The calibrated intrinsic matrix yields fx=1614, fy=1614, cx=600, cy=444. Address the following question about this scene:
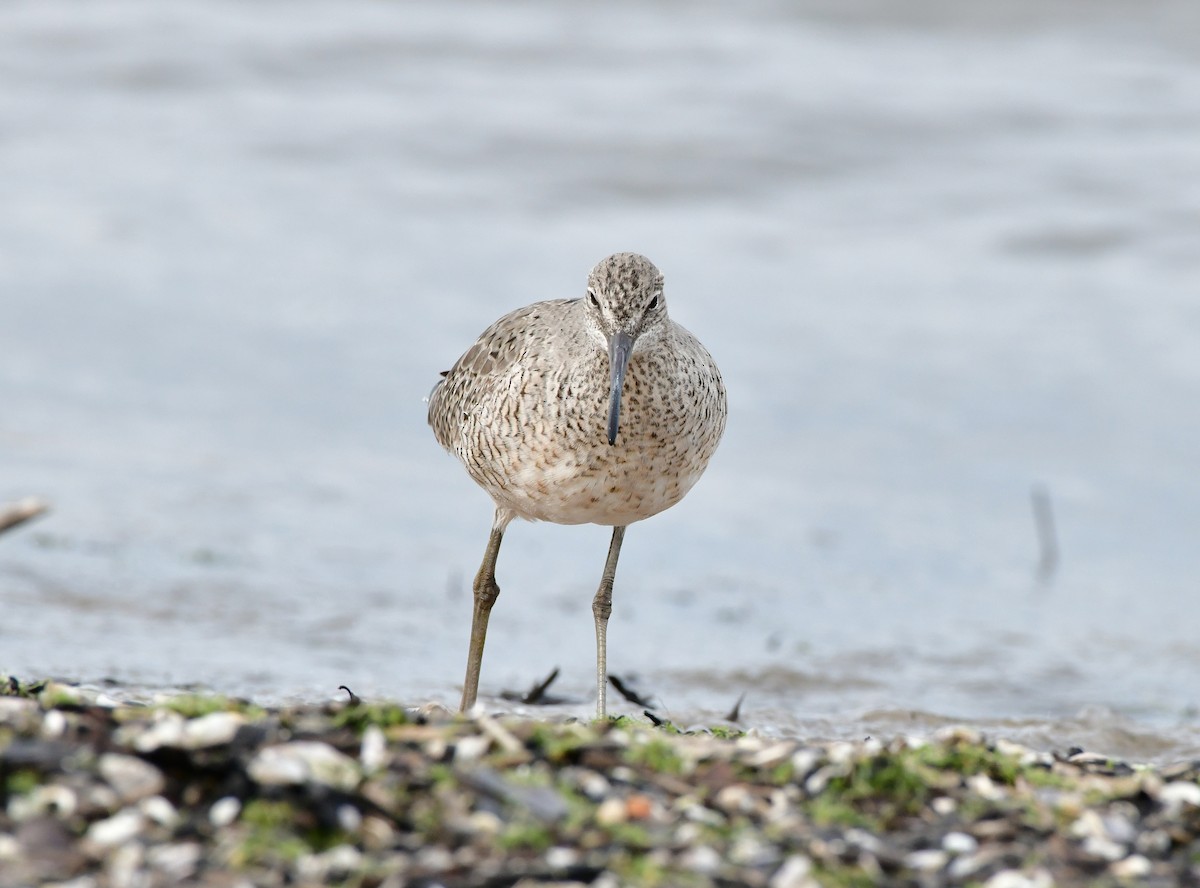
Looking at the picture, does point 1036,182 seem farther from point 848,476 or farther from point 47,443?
point 47,443

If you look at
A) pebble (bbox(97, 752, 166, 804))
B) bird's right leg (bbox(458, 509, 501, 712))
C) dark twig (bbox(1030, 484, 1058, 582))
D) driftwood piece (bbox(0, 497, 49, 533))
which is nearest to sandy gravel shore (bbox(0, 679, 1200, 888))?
pebble (bbox(97, 752, 166, 804))

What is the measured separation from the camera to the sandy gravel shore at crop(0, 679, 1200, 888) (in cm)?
357

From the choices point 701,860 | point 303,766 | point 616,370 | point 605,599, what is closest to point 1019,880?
point 701,860

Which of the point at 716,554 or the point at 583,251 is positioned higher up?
the point at 583,251

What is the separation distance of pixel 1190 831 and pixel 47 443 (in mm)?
9037

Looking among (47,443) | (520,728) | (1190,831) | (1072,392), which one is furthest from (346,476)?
(1190,831)

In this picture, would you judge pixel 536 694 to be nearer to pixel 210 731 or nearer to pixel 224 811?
pixel 210 731

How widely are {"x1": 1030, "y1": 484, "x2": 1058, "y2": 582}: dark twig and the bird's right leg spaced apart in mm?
4706

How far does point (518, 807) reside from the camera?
388 cm

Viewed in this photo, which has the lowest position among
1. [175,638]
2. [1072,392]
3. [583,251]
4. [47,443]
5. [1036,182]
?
[175,638]

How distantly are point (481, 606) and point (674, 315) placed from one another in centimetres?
674

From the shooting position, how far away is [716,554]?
34.8 ft

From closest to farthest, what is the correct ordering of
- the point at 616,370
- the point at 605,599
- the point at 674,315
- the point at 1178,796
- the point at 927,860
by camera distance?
the point at 927,860
the point at 1178,796
the point at 616,370
the point at 605,599
the point at 674,315

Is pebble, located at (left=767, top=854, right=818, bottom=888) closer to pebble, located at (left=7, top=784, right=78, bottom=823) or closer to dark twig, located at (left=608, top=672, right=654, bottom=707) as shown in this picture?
pebble, located at (left=7, top=784, right=78, bottom=823)
